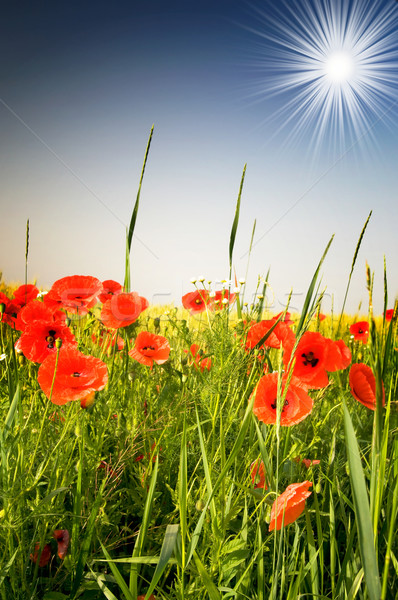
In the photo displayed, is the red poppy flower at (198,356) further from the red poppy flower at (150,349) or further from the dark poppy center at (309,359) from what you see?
the dark poppy center at (309,359)

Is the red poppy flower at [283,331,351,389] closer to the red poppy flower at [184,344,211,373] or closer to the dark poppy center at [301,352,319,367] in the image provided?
the dark poppy center at [301,352,319,367]

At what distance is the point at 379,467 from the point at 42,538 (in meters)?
0.78

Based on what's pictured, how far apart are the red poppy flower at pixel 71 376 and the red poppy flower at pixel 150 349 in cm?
32

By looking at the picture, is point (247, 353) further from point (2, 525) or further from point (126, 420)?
point (2, 525)

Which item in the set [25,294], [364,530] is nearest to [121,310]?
[25,294]

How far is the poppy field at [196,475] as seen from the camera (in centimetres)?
88

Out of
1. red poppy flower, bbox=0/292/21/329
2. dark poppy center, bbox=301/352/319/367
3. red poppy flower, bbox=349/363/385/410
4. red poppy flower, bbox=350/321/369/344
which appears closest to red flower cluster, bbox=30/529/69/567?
dark poppy center, bbox=301/352/319/367

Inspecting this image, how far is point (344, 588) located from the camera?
0.93m

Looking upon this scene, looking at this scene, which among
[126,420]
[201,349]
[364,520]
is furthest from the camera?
[201,349]

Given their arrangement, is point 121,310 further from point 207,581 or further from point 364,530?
point 364,530

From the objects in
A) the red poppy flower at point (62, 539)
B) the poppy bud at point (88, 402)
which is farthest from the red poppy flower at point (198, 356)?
the red poppy flower at point (62, 539)

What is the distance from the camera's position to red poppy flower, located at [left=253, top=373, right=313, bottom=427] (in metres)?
1.08

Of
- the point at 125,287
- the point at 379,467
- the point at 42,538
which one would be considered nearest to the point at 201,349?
the point at 125,287

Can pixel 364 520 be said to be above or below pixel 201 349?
below
